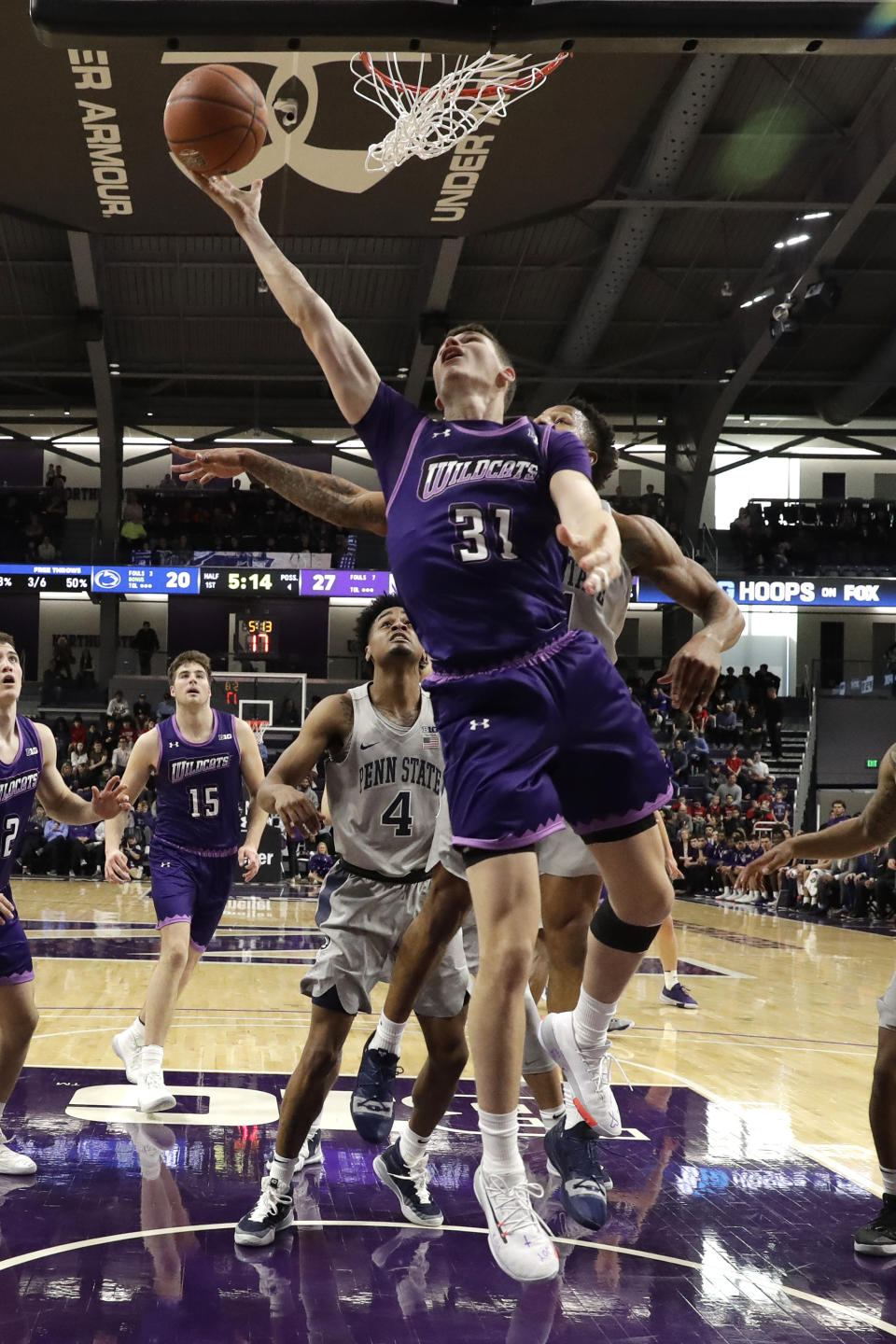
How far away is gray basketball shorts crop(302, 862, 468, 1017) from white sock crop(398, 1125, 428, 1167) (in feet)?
1.37

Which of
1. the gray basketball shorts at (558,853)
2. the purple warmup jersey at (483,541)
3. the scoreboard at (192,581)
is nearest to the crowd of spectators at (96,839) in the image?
the scoreboard at (192,581)

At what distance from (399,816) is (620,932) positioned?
1416mm

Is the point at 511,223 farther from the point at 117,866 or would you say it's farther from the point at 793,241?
the point at 117,866

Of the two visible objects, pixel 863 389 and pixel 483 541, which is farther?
pixel 863 389

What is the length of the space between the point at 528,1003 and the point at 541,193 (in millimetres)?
14903

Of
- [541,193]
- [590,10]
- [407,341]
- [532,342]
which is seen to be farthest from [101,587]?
[590,10]

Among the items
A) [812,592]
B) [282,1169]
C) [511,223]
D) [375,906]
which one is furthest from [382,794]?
[812,592]

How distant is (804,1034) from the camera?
8477mm

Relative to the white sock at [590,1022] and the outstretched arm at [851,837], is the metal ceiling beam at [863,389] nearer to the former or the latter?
the outstretched arm at [851,837]

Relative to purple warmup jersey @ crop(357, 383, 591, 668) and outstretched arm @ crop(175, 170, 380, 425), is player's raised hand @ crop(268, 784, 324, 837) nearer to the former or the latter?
purple warmup jersey @ crop(357, 383, 591, 668)

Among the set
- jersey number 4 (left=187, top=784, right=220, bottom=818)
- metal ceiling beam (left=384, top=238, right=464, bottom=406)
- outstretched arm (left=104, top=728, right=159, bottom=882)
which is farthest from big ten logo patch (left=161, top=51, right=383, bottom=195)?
jersey number 4 (left=187, top=784, right=220, bottom=818)

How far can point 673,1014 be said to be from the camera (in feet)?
30.1

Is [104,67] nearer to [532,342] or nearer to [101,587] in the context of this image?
[532,342]

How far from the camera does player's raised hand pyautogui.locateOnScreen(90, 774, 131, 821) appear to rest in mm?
5309
